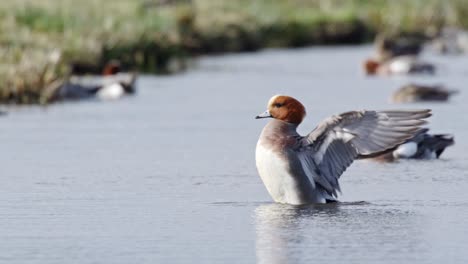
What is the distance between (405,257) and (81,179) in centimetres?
381

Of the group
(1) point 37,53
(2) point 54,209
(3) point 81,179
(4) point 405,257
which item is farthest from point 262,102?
(4) point 405,257

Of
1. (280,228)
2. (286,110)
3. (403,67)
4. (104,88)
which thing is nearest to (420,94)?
(104,88)

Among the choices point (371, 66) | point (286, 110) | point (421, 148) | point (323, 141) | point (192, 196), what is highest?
point (286, 110)

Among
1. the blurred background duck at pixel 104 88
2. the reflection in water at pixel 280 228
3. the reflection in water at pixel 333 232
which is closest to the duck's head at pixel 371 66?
the blurred background duck at pixel 104 88

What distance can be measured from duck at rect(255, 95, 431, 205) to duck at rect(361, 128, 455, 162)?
2.56 meters

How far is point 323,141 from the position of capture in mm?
8906

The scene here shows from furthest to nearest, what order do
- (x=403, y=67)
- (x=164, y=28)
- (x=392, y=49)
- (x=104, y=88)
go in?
(x=164, y=28)
(x=392, y=49)
(x=403, y=67)
(x=104, y=88)

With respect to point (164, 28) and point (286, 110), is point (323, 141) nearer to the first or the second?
point (286, 110)

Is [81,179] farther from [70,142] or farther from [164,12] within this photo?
[164,12]

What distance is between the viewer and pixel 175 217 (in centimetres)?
856

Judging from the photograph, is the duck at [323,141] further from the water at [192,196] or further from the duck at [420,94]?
the duck at [420,94]

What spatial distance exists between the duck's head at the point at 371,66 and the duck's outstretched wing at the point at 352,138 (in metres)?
13.3

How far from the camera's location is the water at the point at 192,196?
7.43m

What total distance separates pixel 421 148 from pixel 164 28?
15216 mm
